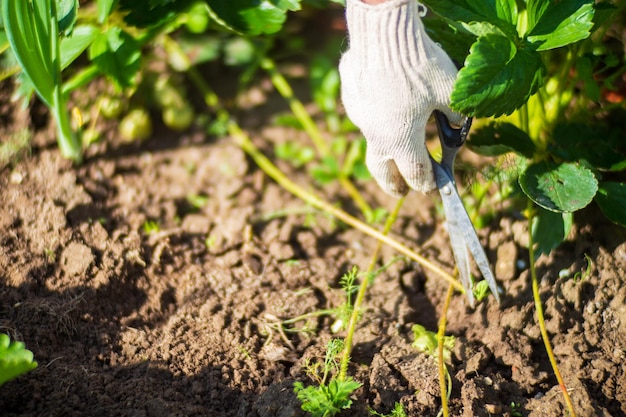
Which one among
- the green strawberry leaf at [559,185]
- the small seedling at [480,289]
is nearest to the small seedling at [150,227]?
the small seedling at [480,289]

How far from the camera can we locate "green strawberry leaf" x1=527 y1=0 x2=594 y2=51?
55.8 inches

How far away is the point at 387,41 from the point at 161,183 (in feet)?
3.54

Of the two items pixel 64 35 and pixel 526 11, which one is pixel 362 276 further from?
pixel 64 35

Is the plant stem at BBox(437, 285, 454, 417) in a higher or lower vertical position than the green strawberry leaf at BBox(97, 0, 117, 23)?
lower

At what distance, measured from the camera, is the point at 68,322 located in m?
1.62

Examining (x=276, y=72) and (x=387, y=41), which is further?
(x=276, y=72)

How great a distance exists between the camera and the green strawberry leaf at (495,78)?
133cm

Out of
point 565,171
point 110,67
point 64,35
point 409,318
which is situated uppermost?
point 64,35

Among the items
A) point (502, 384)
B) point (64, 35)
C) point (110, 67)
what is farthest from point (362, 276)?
point (64, 35)

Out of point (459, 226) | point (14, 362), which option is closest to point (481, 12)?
point (459, 226)

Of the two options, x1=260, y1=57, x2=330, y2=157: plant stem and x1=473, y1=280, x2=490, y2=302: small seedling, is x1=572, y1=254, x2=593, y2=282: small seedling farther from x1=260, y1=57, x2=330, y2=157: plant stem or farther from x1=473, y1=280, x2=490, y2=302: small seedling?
x1=260, y1=57, x2=330, y2=157: plant stem

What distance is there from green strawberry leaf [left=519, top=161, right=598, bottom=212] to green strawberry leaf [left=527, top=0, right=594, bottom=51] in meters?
0.33

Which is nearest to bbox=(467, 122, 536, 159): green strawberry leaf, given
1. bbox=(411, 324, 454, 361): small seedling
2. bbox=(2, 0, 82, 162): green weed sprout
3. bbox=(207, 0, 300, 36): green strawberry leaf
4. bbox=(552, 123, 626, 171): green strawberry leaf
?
bbox=(552, 123, 626, 171): green strawberry leaf

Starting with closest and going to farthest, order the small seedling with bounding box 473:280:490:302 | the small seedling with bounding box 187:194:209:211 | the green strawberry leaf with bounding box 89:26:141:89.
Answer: the small seedling with bounding box 473:280:490:302 < the green strawberry leaf with bounding box 89:26:141:89 < the small seedling with bounding box 187:194:209:211
